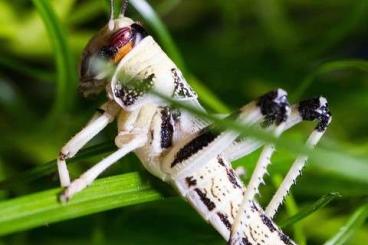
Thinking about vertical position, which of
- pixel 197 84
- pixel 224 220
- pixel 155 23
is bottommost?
pixel 224 220

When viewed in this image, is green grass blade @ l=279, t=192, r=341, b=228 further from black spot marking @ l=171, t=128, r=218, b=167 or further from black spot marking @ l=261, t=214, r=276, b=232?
black spot marking @ l=171, t=128, r=218, b=167

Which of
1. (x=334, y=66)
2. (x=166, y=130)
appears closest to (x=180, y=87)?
(x=166, y=130)

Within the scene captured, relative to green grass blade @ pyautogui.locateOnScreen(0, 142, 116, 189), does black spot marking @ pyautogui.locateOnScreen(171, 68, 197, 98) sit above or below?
above

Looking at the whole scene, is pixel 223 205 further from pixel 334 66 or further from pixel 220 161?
pixel 334 66

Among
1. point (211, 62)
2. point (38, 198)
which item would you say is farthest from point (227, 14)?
point (38, 198)

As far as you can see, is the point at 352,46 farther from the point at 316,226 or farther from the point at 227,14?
the point at 316,226

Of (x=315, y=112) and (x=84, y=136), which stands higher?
(x=315, y=112)

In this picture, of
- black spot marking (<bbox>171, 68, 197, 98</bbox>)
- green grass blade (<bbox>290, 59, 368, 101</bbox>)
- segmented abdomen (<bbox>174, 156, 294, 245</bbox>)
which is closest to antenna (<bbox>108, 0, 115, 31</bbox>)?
black spot marking (<bbox>171, 68, 197, 98</bbox>)
